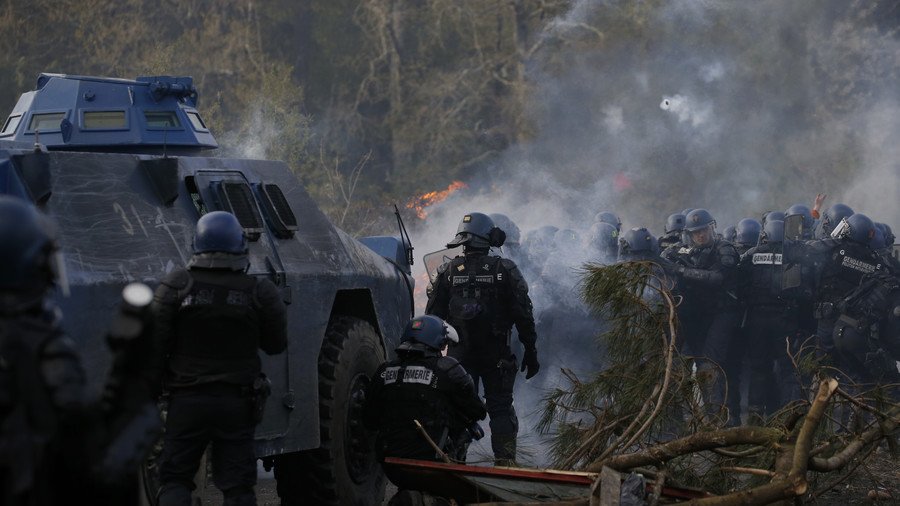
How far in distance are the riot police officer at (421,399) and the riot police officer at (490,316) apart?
180cm

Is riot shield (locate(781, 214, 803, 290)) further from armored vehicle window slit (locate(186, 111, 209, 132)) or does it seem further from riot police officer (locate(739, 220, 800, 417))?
armored vehicle window slit (locate(186, 111, 209, 132))

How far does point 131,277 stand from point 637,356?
2.56 metres

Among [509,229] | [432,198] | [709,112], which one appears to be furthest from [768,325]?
[709,112]

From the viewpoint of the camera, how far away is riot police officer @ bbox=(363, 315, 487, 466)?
7441mm

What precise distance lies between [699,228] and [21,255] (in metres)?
10.9

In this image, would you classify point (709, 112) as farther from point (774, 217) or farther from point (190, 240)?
point (190, 240)

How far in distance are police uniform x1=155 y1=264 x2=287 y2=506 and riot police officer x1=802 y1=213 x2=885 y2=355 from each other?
7572 millimetres

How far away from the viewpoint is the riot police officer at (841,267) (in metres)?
12.5

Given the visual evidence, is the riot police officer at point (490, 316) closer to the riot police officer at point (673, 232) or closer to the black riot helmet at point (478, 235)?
the black riot helmet at point (478, 235)

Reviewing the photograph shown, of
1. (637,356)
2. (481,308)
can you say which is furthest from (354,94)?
(637,356)

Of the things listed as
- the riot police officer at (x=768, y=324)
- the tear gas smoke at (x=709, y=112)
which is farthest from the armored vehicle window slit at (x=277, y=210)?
the tear gas smoke at (x=709, y=112)

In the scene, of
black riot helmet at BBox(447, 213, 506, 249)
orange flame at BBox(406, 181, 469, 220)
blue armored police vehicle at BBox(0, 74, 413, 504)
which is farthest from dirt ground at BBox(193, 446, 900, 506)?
orange flame at BBox(406, 181, 469, 220)

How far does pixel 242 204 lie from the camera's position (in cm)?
788

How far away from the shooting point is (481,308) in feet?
31.5
